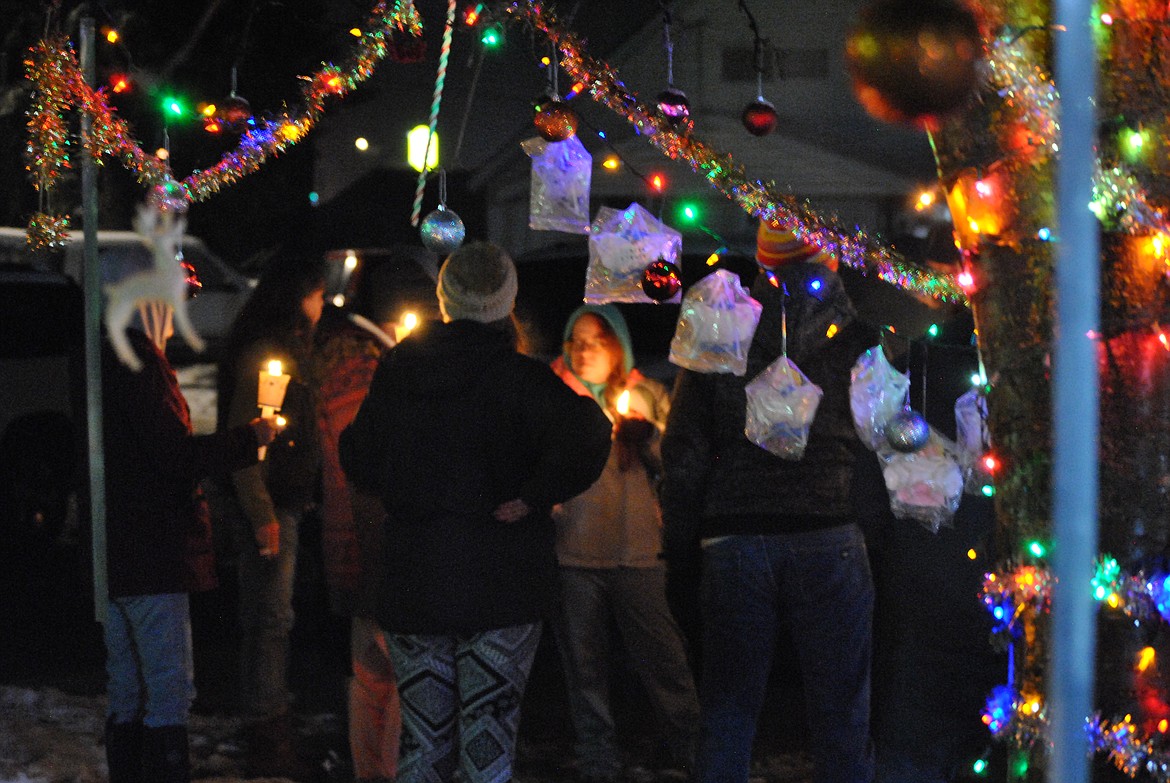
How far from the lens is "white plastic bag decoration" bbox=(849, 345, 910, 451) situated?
3900 mm

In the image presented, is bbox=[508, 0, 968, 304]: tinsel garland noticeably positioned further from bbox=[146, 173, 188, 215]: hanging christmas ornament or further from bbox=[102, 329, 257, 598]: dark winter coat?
bbox=[102, 329, 257, 598]: dark winter coat

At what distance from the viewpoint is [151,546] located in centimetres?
434

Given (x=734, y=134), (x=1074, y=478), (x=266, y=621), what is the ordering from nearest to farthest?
(x=1074, y=478), (x=266, y=621), (x=734, y=134)

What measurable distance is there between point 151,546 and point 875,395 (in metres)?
2.37

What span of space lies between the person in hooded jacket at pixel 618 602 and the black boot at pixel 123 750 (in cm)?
174

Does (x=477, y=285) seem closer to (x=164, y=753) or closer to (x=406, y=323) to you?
(x=406, y=323)

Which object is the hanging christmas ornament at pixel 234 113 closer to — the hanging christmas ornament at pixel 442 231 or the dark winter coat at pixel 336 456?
the hanging christmas ornament at pixel 442 231

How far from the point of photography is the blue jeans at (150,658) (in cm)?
437

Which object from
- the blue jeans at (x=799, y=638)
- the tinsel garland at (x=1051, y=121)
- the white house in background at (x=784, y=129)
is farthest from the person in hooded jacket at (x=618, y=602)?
the white house in background at (x=784, y=129)

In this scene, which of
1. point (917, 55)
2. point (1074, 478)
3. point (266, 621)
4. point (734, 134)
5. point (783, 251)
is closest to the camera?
point (1074, 478)

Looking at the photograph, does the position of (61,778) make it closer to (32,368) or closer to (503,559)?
(503,559)

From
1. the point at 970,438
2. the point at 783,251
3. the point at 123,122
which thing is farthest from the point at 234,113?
the point at 970,438

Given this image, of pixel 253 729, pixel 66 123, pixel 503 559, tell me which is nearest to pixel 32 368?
pixel 253 729

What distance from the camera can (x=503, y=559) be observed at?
3.86 meters
